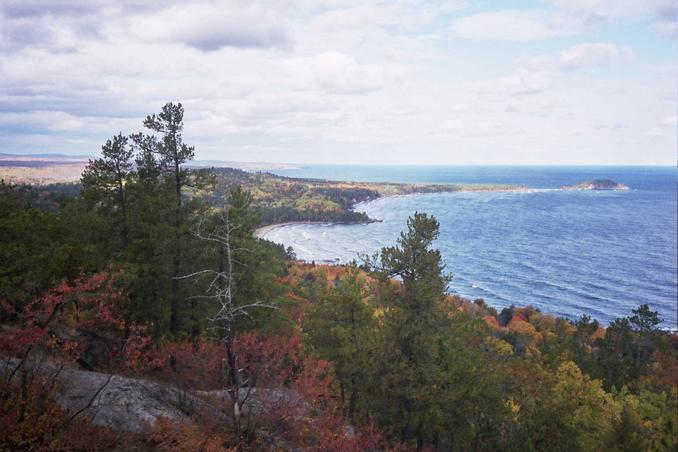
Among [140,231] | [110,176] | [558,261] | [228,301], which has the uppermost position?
[110,176]

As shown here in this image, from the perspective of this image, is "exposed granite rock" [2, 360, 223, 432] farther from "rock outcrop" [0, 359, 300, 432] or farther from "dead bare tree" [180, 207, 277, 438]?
"dead bare tree" [180, 207, 277, 438]

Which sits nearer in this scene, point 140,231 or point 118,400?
point 118,400

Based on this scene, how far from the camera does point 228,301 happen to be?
13.9 m

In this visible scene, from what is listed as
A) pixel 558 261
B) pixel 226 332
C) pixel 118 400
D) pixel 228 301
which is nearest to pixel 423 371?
pixel 226 332

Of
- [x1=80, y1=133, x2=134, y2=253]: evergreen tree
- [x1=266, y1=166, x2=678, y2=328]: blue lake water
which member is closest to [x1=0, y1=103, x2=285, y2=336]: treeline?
[x1=80, y1=133, x2=134, y2=253]: evergreen tree

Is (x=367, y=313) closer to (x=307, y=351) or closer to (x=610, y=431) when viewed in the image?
(x=307, y=351)

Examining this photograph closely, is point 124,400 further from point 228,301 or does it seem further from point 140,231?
point 140,231

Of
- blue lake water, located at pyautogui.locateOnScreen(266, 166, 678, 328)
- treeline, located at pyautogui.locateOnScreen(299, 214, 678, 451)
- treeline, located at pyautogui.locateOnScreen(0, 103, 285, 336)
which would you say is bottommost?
blue lake water, located at pyautogui.locateOnScreen(266, 166, 678, 328)

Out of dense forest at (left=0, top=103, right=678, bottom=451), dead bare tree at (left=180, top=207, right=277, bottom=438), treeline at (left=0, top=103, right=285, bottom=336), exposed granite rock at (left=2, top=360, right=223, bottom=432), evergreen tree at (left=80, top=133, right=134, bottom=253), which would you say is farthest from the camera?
evergreen tree at (left=80, top=133, right=134, bottom=253)

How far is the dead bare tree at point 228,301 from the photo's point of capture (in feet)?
45.4

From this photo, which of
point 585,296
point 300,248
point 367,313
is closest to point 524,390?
point 367,313

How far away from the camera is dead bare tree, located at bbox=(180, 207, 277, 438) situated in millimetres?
13841

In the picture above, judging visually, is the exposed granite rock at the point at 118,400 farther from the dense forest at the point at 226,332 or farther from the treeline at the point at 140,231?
the treeline at the point at 140,231

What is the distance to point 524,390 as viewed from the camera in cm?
3728
